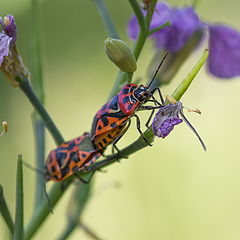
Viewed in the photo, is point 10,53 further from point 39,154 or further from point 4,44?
point 39,154

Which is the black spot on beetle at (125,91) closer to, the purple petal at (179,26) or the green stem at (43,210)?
the green stem at (43,210)

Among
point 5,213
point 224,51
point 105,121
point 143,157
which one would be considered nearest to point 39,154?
point 5,213

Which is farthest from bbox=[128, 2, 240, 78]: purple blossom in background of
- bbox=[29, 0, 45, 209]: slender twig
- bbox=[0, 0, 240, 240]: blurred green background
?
bbox=[0, 0, 240, 240]: blurred green background

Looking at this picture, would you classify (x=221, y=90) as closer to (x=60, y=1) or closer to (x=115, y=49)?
(x=60, y=1)

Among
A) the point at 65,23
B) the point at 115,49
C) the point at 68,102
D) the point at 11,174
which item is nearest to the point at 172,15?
the point at 115,49

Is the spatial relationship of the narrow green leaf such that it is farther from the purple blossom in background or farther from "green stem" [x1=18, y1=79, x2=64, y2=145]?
the purple blossom in background

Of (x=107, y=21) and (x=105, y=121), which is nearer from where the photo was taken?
(x=105, y=121)

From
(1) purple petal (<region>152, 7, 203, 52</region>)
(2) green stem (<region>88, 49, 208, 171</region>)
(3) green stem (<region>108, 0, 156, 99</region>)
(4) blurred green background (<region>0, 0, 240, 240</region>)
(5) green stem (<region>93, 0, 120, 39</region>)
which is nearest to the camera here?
(2) green stem (<region>88, 49, 208, 171</region>)
